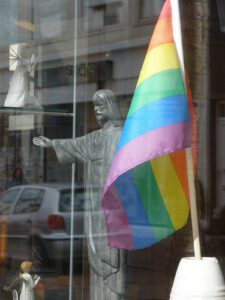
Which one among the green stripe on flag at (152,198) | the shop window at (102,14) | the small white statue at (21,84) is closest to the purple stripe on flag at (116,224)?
Answer: the green stripe on flag at (152,198)

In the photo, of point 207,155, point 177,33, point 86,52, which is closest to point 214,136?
point 207,155

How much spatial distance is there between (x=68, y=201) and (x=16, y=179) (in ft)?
1.47

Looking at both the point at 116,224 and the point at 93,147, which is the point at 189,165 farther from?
the point at 93,147

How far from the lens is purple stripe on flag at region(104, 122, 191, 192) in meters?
2.97

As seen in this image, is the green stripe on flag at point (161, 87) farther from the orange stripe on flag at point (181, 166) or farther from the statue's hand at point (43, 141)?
the statue's hand at point (43, 141)

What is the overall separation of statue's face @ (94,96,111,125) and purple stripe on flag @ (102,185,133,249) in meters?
0.53

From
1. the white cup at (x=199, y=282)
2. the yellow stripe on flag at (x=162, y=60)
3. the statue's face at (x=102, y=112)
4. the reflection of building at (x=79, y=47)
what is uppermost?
the reflection of building at (x=79, y=47)

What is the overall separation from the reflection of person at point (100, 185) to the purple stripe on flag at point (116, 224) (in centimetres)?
7

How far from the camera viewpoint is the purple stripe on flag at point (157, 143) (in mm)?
2975

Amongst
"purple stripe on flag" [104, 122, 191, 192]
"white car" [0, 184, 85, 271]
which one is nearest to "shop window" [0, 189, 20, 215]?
"white car" [0, 184, 85, 271]

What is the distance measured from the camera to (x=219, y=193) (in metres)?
5.97

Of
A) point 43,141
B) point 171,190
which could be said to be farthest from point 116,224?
point 43,141

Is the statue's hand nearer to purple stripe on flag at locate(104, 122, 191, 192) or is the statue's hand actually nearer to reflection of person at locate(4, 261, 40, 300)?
reflection of person at locate(4, 261, 40, 300)

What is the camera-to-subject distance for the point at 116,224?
360 centimetres
